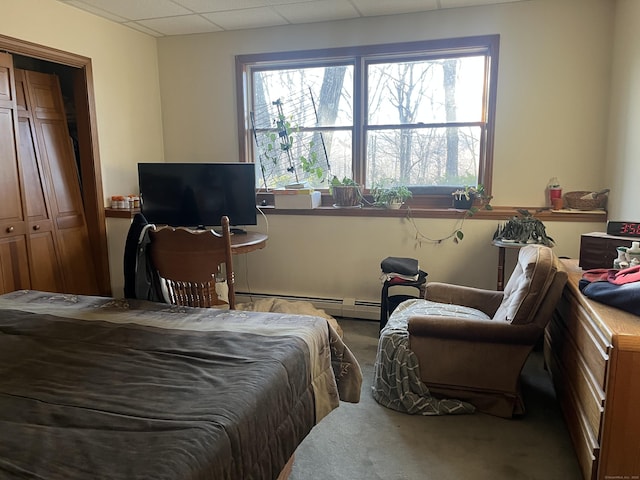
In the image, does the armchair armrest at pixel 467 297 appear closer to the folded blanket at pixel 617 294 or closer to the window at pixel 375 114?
the folded blanket at pixel 617 294

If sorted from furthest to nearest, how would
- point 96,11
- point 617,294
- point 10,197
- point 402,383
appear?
point 96,11 < point 10,197 < point 402,383 < point 617,294

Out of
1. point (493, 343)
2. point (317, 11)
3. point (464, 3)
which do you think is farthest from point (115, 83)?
point (493, 343)

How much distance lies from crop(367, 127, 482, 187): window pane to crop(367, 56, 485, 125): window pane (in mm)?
98

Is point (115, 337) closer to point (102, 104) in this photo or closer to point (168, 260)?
point (168, 260)

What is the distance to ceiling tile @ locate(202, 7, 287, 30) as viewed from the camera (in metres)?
3.61

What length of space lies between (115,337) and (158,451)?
2.41 feet

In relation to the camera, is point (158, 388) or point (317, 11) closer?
point (158, 388)

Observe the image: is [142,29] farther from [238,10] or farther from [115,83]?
[238,10]

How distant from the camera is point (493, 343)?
2359mm

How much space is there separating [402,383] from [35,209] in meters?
2.88

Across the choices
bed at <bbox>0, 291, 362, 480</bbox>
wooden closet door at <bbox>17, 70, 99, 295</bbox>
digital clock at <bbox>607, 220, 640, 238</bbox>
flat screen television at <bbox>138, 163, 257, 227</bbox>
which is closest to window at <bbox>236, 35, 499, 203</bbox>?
flat screen television at <bbox>138, 163, 257, 227</bbox>

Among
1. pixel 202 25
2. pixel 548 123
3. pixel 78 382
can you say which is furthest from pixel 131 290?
pixel 548 123

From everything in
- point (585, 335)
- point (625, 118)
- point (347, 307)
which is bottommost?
point (347, 307)

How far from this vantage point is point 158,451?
0.98m
